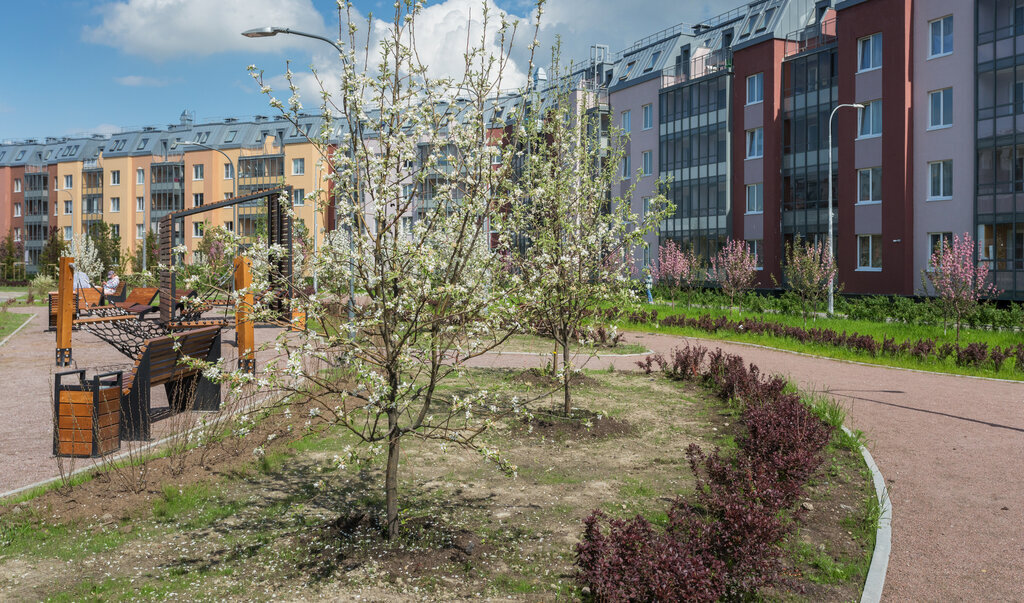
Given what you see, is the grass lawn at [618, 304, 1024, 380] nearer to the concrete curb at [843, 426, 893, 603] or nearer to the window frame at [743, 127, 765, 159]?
the concrete curb at [843, 426, 893, 603]

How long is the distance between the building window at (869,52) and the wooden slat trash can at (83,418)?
35192 millimetres

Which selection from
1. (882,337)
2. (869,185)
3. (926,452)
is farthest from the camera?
(869,185)

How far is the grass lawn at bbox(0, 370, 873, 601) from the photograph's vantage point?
4.94 meters

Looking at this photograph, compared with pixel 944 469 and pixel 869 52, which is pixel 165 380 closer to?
pixel 944 469

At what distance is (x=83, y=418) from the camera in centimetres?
775

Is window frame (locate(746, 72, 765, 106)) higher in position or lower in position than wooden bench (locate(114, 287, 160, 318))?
higher

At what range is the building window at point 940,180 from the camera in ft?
104

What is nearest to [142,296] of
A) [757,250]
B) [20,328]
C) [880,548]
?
[20,328]

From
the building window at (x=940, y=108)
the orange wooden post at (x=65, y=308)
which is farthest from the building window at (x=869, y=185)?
the orange wooden post at (x=65, y=308)

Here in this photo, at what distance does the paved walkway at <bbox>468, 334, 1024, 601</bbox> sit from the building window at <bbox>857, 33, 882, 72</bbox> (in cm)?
2435

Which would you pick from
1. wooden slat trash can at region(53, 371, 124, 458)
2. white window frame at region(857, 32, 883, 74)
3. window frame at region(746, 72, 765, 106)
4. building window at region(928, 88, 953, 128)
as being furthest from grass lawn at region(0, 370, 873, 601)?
window frame at region(746, 72, 765, 106)

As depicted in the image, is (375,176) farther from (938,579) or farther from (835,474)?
(835,474)

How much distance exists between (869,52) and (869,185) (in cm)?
597

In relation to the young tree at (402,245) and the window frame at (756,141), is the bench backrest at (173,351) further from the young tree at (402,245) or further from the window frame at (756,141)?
the window frame at (756,141)
